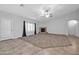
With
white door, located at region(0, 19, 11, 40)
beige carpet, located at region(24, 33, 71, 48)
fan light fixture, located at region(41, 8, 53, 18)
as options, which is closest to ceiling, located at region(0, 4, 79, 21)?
fan light fixture, located at region(41, 8, 53, 18)

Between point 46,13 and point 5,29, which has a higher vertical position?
point 46,13

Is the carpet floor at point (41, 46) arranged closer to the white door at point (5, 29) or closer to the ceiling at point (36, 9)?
the white door at point (5, 29)

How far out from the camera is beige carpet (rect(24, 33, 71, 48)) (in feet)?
4.26

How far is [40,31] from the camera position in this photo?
1.32 metres

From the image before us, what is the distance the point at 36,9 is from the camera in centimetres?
128

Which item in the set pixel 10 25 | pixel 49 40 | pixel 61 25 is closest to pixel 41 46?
pixel 49 40

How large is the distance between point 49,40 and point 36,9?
55 cm

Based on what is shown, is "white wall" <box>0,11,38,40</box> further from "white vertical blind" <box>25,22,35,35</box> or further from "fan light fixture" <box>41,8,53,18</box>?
"fan light fixture" <box>41,8,53,18</box>

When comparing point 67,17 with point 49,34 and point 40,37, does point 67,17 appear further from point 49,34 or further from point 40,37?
point 40,37

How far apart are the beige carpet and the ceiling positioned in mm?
303

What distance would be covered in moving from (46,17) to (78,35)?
58 centimetres

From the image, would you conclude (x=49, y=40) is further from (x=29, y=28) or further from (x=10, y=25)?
(x=10, y=25)

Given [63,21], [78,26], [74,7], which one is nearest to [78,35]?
[78,26]

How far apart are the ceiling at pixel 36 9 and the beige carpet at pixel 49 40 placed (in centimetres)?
30
